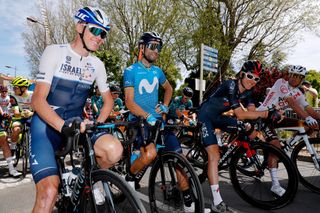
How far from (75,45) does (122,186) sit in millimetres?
1486

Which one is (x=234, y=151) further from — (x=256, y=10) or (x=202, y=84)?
(x=256, y=10)

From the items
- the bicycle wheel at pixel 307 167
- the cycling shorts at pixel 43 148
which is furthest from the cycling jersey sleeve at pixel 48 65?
the bicycle wheel at pixel 307 167

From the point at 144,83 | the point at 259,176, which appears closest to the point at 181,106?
the point at 259,176

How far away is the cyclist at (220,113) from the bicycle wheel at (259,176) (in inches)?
16.3

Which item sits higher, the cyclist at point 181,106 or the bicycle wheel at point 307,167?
the cyclist at point 181,106

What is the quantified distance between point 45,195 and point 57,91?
936mm

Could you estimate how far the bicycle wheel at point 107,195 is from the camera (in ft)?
6.40

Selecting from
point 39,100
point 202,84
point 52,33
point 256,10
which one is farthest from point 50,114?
point 52,33

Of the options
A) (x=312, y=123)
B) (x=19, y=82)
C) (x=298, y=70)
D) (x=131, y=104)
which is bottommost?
(x=312, y=123)

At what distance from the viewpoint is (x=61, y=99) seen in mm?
2600

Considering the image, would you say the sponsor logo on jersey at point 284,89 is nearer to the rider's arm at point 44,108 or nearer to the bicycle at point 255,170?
the bicycle at point 255,170

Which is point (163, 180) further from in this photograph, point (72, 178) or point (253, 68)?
point (253, 68)

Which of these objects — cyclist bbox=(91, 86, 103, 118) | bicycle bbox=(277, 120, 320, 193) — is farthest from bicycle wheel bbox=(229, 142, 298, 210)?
cyclist bbox=(91, 86, 103, 118)

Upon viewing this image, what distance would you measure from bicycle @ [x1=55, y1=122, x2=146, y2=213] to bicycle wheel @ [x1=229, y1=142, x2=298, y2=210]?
100 inches
